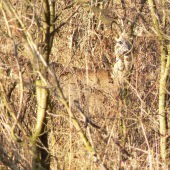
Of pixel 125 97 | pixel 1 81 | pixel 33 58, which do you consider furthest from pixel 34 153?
pixel 125 97

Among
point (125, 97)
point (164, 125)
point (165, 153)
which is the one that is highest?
point (125, 97)

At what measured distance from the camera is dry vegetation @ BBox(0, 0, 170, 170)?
2979 millimetres

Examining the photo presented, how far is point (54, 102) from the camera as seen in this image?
19.3 ft

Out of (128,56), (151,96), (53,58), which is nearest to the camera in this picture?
(128,56)

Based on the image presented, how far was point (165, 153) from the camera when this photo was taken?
494 centimetres

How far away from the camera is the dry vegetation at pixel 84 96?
117 inches

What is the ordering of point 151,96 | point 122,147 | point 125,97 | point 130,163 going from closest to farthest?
point 122,147
point 130,163
point 125,97
point 151,96

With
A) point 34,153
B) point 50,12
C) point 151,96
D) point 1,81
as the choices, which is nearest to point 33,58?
point 1,81

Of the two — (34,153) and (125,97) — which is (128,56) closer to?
(125,97)

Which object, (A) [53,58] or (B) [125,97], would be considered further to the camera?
(A) [53,58]

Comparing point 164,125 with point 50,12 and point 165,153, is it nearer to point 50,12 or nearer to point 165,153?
point 165,153

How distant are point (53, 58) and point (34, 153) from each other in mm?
3772

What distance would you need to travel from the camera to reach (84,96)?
246 inches

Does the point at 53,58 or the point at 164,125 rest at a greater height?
the point at 53,58
